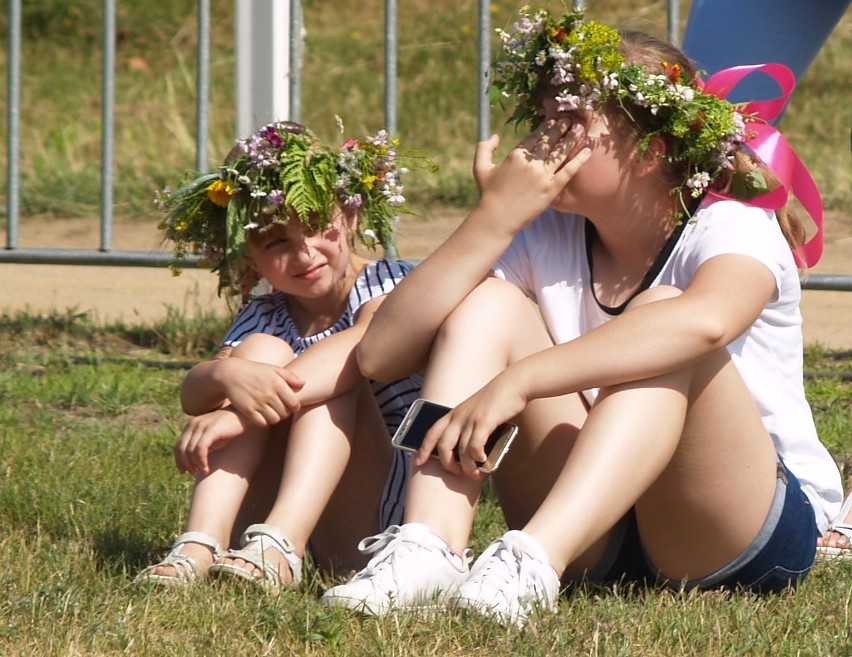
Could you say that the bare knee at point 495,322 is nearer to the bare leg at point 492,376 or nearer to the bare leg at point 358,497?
the bare leg at point 492,376

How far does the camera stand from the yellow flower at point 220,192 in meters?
2.77

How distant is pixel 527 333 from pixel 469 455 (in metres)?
0.27

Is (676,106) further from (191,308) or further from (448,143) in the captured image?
(448,143)

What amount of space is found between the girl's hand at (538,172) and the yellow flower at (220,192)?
56 centimetres

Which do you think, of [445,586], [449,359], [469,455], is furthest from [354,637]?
[449,359]

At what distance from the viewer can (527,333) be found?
247cm

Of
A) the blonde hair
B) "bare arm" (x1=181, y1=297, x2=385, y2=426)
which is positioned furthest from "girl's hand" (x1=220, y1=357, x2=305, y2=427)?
the blonde hair

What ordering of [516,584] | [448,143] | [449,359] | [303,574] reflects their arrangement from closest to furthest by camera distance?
[516,584] → [449,359] → [303,574] → [448,143]

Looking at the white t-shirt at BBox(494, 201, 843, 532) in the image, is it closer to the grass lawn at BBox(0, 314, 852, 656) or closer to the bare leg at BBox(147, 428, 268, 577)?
the grass lawn at BBox(0, 314, 852, 656)

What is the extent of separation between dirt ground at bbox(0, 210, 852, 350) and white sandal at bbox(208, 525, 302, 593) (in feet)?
8.64

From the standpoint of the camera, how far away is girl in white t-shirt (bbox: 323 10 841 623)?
2232mm

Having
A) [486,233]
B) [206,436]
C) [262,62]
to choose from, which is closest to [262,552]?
[206,436]

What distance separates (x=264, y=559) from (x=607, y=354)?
0.69 meters

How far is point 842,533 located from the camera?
2.75 m
